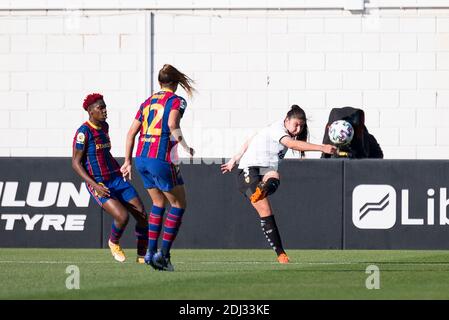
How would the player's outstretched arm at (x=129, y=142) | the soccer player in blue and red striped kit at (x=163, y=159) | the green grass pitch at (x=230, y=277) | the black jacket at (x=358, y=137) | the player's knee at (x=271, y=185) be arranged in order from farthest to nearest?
the black jacket at (x=358, y=137)
the player's knee at (x=271, y=185)
the player's outstretched arm at (x=129, y=142)
the soccer player in blue and red striped kit at (x=163, y=159)
the green grass pitch at (x=230, y=277)

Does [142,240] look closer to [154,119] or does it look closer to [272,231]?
[272,231]

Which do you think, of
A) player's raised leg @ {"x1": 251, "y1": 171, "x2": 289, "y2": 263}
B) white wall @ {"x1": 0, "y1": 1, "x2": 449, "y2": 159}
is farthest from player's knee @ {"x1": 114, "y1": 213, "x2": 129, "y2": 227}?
white wall @ {"x1": 0, "y1": 1, "x2": 449, "y2": 159}

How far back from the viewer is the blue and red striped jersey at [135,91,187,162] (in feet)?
39.2

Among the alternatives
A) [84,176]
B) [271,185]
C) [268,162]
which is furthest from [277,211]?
[84,176]

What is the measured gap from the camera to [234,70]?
2130cm

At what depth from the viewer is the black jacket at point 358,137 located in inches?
743

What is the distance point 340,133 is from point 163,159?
6.61 meters

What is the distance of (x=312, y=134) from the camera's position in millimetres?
21078

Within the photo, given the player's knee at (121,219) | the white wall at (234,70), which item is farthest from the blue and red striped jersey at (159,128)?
the white wall at (234,70)

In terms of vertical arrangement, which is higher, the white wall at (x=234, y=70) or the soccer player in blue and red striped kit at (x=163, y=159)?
the white wall at (x=234, y=70)

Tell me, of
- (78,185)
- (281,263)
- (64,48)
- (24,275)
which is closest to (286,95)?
(64,48)

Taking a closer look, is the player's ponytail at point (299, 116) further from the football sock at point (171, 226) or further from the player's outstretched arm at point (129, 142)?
the football sock at point (171, 226)

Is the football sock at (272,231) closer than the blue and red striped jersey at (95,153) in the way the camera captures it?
Yes

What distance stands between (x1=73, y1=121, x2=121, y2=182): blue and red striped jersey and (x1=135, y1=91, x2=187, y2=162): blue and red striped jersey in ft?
5.29
